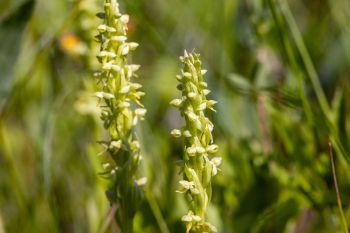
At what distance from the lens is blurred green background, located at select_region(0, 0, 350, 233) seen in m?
1.71

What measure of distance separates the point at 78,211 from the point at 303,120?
764mm

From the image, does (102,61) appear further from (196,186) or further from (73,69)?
(73,69)

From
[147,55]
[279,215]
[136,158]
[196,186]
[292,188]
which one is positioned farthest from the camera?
[147,55]

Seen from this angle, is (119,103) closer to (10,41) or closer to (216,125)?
(10,41)

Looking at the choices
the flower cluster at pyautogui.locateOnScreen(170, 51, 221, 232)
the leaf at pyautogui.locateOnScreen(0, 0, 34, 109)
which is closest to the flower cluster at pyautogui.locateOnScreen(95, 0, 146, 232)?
the flower cluster at pyautogui.locateOnScreen(170, 51, 221, 232)

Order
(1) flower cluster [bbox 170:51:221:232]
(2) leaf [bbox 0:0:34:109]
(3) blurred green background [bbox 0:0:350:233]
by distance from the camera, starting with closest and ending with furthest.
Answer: (1) flower cluster [bbox 170:51:221:232]
(3) blurred green background [bbox 0:0:350:233]
(2) leaf [bbox 0:0:34:109]

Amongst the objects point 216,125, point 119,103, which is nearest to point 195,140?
point 119,103

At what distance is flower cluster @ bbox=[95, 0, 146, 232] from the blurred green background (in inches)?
5.0

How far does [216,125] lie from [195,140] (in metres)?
1.08

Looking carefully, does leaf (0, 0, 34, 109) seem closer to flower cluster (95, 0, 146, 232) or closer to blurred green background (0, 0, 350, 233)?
blurred green background (0, 0, 350, 233)

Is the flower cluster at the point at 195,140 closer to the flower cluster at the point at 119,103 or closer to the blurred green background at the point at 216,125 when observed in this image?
the flower cluster at the point at 119,103

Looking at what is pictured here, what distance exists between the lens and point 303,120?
209 centimetres

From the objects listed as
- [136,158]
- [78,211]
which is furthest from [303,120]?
[136,158]

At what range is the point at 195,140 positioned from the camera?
3.75 feet
